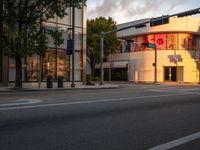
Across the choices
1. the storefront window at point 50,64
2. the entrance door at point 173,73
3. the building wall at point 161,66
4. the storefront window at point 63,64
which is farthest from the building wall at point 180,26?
the storefront window at point 50,64

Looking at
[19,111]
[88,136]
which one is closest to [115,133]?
[88,136]

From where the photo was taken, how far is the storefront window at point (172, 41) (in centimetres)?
5766

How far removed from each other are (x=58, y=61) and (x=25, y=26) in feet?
23.9

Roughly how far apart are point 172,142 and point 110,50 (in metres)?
54.9

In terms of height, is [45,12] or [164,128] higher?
[45,12]

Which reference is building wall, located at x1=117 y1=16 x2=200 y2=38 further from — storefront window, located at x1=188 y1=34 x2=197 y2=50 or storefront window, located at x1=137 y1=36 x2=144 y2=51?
storefront window, located at x1=137 y1=36 x2=144 y2=51

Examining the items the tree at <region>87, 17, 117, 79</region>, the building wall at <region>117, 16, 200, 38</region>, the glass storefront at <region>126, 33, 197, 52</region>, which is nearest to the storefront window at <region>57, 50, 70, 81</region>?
the tree at <region>87, 17, 117, 79</region>

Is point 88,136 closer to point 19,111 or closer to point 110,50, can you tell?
point 19,111

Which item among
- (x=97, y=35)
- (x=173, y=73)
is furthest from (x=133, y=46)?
(x=173, y=73)

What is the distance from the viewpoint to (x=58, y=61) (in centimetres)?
3575

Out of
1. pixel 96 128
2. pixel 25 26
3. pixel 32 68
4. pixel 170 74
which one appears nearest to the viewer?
pixel 96 128

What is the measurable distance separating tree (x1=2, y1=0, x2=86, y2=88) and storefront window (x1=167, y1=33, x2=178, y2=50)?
1181 inches

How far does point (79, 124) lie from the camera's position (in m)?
9.78

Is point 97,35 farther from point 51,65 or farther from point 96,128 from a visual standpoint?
point 96,128
